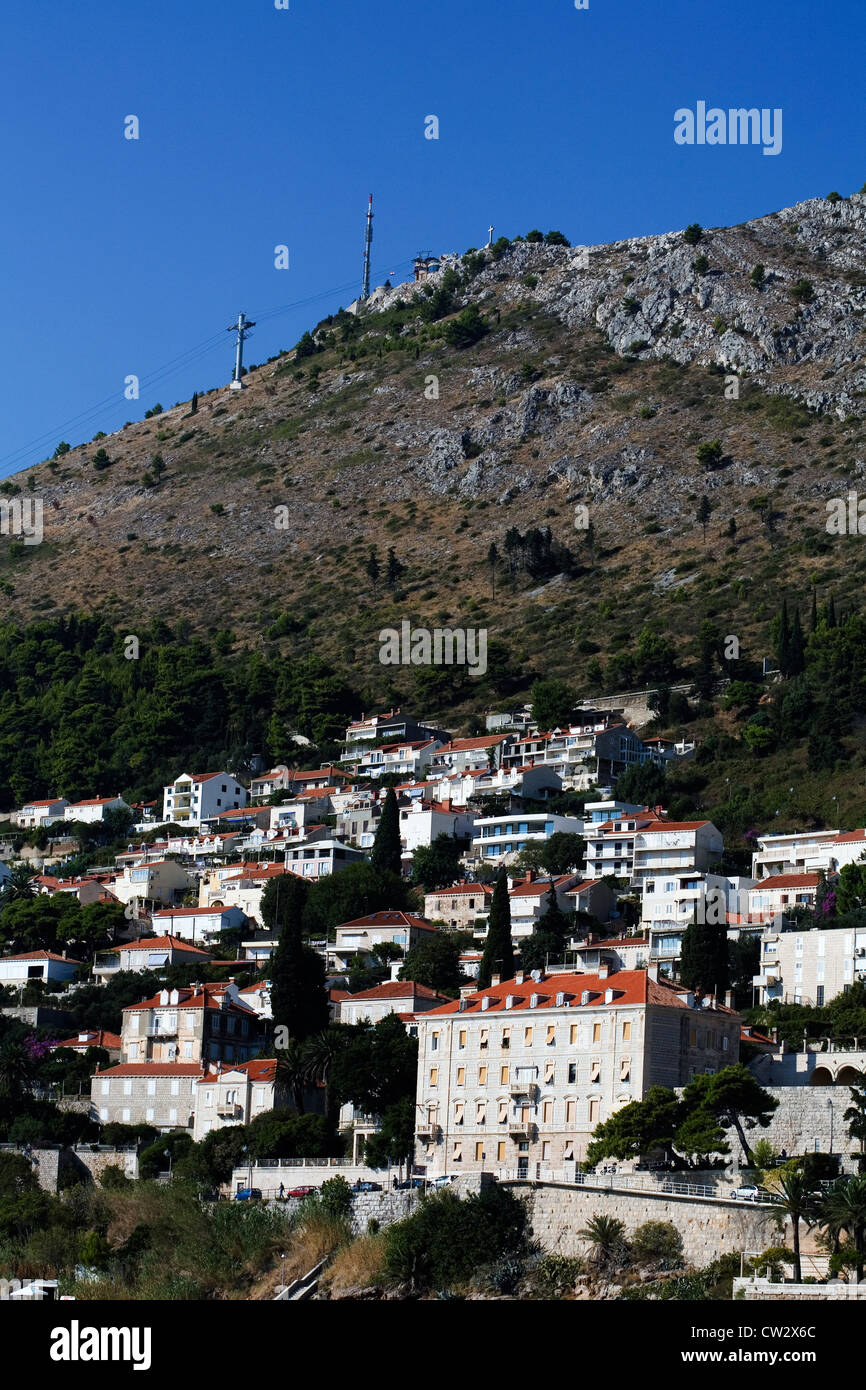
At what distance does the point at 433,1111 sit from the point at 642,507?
11021 centimetres

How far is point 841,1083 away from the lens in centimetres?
6812

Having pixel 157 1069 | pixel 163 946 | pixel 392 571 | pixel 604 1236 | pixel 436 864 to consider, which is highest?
pixel 392 571

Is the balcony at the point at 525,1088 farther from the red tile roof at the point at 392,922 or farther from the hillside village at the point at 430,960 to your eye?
the red tile roof at the point at 392,922

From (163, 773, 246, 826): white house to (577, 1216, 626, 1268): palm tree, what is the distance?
7974 cm

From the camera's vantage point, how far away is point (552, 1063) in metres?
69.9

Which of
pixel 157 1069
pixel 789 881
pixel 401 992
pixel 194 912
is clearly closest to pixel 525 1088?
pixel 401 992

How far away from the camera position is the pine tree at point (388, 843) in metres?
113

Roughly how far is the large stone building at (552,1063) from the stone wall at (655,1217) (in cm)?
543

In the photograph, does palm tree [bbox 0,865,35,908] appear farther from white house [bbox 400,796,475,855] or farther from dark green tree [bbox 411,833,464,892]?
dark green tree [bbox 411,833,464,892]

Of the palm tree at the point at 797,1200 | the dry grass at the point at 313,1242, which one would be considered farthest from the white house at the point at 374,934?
the palm tree at the point at 797,1200

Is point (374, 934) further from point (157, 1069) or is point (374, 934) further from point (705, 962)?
point (705, 962)

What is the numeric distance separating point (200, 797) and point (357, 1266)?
78068 mm
